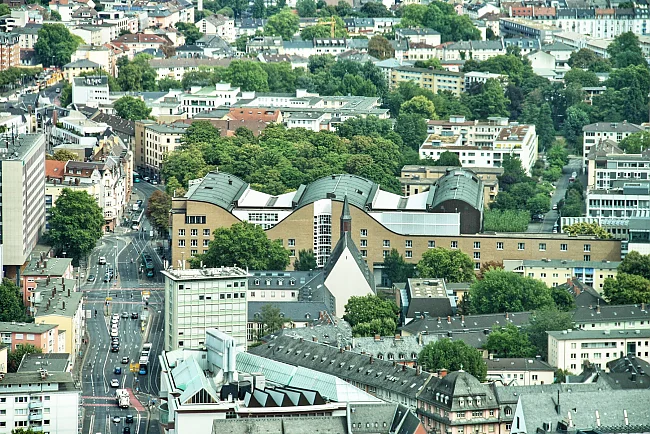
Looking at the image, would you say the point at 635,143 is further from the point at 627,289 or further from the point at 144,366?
the point at 144,366

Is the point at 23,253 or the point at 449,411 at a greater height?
the point at 23,253

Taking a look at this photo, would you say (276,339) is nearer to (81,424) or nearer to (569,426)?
(81,424)

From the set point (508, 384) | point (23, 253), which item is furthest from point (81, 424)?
point (23, 253)

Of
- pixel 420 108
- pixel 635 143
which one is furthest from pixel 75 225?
pixel 420 108

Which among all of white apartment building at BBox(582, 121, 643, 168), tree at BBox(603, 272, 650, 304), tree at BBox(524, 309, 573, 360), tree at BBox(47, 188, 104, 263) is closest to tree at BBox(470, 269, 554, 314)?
tree at BBox(603, 272, 650, 304)

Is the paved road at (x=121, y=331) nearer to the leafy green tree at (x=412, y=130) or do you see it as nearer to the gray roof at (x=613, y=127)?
the leafy green tree at (x=412, y=130)
